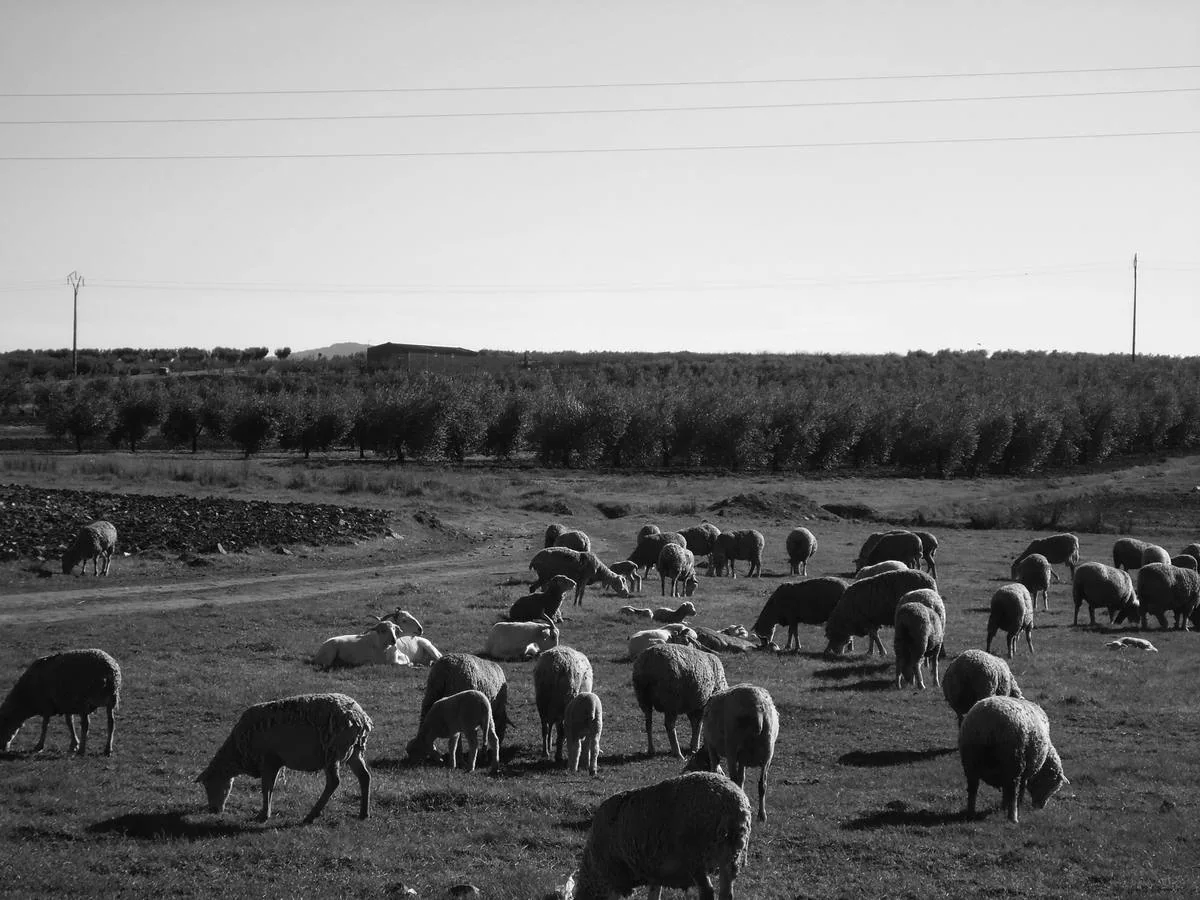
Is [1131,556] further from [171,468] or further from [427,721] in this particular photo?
[171,468]

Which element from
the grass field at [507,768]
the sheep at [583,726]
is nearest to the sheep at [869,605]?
the grass field at [507,768]

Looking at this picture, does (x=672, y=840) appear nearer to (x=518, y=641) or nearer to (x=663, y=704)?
(x=663, y=704)

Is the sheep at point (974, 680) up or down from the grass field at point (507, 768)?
up

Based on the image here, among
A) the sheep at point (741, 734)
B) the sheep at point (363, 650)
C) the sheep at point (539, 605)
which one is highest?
the sheep at point (741, 734)

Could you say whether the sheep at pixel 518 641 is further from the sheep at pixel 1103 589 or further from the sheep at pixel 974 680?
the sheep at pixel 1103 589

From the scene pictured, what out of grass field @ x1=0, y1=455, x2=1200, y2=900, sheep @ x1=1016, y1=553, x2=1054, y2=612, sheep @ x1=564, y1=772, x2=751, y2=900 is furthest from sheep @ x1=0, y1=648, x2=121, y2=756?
sheep @ x1=1016, y1=553, x2=1054, y2=612

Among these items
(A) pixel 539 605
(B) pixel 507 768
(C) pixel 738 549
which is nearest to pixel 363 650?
(A) pixel 539 605

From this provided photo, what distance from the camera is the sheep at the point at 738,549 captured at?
37.8 m

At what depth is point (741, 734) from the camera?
12.6m

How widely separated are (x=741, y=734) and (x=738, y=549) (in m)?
25.6

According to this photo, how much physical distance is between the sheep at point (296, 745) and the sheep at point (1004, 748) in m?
6.54

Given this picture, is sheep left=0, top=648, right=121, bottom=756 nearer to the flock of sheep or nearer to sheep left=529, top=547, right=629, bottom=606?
the flock of sheep

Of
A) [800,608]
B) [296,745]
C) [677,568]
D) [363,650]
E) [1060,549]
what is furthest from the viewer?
[1060,549]

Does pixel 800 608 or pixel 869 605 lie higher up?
pixel 869 605
